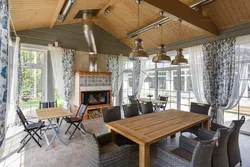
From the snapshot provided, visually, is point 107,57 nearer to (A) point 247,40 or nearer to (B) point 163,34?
(B) point 163,34

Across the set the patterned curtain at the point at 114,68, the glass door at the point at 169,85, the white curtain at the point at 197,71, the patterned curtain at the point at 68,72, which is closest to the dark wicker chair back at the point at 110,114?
the patterned curtain at the point at 68,72

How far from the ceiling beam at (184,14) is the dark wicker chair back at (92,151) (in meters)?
2.42

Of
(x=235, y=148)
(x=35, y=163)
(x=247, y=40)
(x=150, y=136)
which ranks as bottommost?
(x=35, y=163)

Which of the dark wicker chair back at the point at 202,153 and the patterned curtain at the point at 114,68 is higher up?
the patterned curtain at the point at 114,68

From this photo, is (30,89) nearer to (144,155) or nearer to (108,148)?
(108,148)

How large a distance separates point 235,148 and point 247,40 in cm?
281

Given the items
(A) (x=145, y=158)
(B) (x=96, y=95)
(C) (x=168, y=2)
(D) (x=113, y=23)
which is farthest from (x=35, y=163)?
(D) (x=113, y=23)

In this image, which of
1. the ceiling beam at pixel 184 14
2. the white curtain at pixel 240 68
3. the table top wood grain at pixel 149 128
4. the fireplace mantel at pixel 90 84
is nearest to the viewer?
the table top wood grain at pixel 149 128

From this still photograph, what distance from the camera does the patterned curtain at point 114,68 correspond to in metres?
6.09

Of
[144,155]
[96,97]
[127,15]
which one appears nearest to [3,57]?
[144,155]

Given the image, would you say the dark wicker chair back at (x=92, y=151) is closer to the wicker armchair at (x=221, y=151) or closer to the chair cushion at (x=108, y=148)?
the chair cushion at (x=108, y=148)

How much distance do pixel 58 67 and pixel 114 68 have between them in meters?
2.29

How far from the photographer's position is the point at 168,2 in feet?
9.17

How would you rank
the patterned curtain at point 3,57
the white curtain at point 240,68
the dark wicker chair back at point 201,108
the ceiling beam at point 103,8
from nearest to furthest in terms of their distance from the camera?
the patterned curtain at point 3,57
the dark wicker chair back at point 201,108
the white curtain at point 240,68
the ceiling beam at point 103,8
